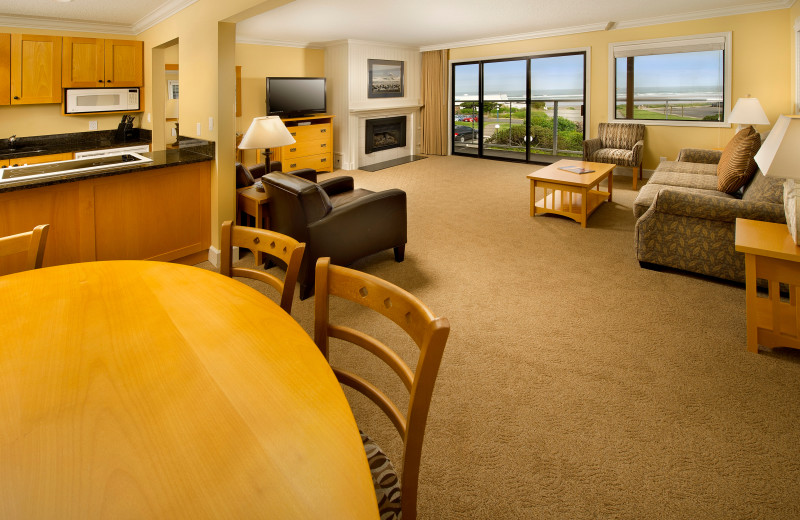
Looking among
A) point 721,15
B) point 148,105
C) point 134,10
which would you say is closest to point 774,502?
point 134,10

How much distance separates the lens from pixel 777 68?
5.91 metres

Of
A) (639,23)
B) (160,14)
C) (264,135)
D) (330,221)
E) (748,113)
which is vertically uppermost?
(639,23)

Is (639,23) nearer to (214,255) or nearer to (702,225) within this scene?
(702,225)

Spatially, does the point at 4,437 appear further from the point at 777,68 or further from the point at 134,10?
the point at 777,68

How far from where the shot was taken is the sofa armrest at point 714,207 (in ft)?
9.61

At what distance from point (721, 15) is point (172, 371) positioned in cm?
787

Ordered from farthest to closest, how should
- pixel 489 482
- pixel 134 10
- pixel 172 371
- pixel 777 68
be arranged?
pixel 777 68 → pixel 134 10 → pixel 489 482 → pixel 172 371

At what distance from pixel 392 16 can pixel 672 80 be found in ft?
13.9

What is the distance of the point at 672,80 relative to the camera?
22.5 feet

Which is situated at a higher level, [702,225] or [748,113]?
[748,113]

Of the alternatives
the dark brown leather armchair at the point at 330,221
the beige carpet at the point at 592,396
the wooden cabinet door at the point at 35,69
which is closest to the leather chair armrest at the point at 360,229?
the dark brown leather armchair at the point at 330,221

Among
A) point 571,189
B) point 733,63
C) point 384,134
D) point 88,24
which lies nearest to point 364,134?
point 384,134

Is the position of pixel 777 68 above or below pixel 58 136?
above

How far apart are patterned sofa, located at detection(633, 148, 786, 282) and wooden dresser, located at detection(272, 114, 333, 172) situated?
5.40 m
